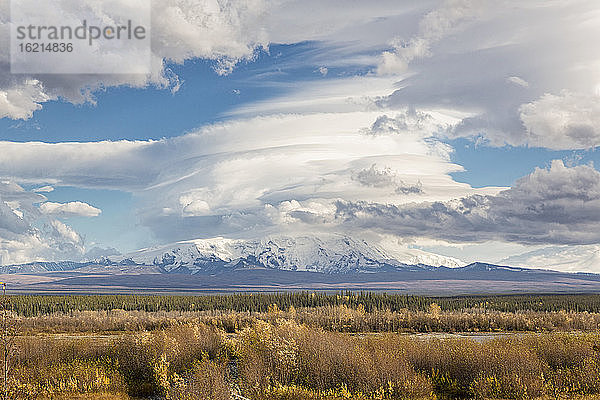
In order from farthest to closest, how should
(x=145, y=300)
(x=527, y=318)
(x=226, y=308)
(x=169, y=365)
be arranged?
(x=145, y=300), (x=226, y=308), (x=527, y=318), (x=169, y=365)

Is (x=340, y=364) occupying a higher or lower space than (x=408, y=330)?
higher

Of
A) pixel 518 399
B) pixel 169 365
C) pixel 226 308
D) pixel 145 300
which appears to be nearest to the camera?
pixel 518 399

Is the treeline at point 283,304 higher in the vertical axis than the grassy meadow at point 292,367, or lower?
lower

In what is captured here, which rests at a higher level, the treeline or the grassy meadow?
the grassy meadow

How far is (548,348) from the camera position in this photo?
3167 centimetres

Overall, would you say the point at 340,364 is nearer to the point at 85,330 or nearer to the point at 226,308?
the point at 85,330

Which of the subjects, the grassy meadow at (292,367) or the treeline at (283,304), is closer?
the grassy meadow at (292,367)

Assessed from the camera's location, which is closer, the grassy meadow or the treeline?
the grassy meadow

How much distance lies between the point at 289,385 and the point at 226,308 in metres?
95.8

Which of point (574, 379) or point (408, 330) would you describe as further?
point (408, 330)

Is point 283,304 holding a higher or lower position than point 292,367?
lower

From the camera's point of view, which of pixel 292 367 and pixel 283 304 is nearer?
pixel 292 367

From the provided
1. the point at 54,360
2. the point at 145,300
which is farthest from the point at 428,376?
A: the point at 145,300

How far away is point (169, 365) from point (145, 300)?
113391mm
